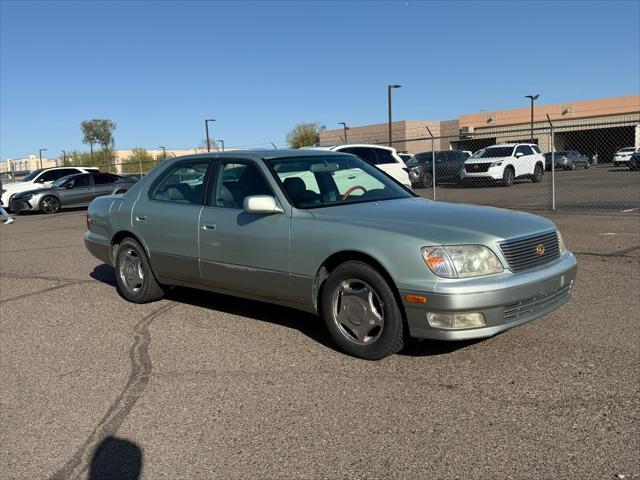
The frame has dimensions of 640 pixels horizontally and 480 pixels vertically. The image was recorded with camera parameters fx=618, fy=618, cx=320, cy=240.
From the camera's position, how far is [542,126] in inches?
2099

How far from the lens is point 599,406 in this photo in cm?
357

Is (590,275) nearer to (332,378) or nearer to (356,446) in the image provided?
(332,378)

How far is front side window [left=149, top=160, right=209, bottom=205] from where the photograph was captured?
18.9 ft

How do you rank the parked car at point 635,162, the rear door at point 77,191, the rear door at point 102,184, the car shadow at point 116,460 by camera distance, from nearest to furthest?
the car shadow at point 116,460 < the rear door at point 77,191 < the rear door at point 102,184 < the parked car at point 635,162

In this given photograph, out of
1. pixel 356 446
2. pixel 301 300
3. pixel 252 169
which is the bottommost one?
pixel 356 446

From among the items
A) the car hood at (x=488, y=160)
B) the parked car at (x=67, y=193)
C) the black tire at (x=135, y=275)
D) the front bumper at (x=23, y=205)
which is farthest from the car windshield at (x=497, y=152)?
the black tire at (x=135, y=275)

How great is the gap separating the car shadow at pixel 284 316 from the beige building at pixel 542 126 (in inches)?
1440

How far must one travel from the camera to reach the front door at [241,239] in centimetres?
492

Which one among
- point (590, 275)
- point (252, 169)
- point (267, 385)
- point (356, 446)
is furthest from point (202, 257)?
point (590, 275)

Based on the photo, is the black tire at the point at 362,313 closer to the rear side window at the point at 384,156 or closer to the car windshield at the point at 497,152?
the rear side window at the point at 384,156

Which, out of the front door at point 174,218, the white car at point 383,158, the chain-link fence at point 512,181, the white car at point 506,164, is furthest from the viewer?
the white car at point 506,164

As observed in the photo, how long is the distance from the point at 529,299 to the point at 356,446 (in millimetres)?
1702

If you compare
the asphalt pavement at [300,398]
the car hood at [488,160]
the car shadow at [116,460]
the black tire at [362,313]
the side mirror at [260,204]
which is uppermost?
the car hood at [488,160]

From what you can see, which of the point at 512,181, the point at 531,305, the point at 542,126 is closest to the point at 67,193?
the point at 512,181
